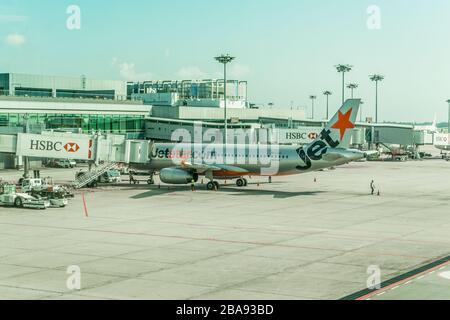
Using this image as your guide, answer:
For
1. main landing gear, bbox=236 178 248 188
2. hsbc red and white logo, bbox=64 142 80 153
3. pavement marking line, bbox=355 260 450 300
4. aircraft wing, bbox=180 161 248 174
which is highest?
hsbc red and white logo, bbox=64 142 80 153

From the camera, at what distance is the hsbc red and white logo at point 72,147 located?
220ft

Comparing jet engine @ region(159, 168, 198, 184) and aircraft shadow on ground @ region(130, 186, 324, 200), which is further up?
jet engine @ region(159, 168, 198, 184)

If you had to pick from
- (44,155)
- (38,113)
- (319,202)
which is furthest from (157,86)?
(319,202)

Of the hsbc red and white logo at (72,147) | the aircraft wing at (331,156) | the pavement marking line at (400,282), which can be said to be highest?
the hsbc red and white logo at (72,147)

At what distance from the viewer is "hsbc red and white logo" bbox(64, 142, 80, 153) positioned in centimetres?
6712

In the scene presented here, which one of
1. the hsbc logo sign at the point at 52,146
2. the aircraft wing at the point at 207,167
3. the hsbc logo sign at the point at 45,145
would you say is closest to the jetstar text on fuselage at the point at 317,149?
the aircraft wing at the point at 207,167

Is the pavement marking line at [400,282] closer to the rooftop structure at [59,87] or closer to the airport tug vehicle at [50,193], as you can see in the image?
the airport tug vehicle at [50,193]

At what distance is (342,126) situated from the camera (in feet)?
204

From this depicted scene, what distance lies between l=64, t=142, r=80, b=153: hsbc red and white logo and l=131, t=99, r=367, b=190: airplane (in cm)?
846

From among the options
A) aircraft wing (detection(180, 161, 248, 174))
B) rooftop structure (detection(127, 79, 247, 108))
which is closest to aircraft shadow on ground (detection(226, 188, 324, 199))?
aircraft wing (detection(180, 161, 248, 174))

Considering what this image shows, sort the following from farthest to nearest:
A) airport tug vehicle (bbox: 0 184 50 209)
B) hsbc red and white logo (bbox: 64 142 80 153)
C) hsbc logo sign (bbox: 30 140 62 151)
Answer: hsbc red and white logo (bbox: 64 142 80 153) < hsbc logo sign (bbox: 30 140 62 151) < airport tug vehicle (bbox: 0 184 50 209)

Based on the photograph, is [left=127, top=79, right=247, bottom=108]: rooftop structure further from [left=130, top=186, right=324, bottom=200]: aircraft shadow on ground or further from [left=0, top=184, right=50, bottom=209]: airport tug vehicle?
[left=0, top=184, right=50, bottom=209]: airport tug vehicle

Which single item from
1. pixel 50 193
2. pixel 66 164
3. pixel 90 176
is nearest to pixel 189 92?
pixel 66 164
